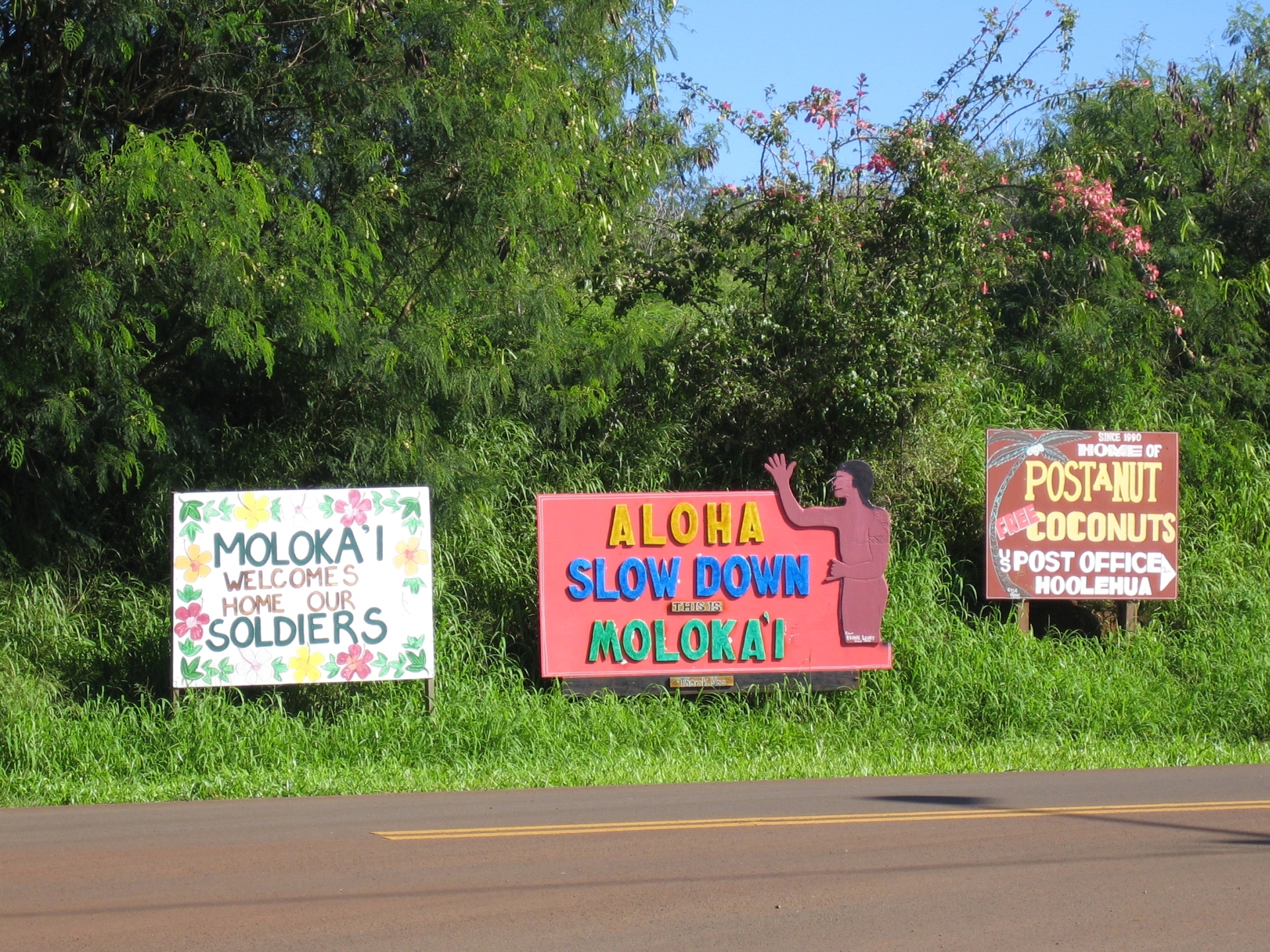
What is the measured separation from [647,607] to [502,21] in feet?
18.4

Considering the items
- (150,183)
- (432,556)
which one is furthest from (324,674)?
(150,183)

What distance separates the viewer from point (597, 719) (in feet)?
37.6

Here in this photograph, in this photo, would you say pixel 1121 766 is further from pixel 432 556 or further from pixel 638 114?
pixel 638 114

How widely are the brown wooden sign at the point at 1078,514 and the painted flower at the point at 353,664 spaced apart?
6.27 meters

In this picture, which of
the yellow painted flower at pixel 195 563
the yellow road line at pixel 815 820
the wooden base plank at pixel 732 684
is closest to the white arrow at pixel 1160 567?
the wooden base plank at pixel 732 684

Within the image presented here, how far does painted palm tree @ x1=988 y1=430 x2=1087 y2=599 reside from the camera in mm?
13219

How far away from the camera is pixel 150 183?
9461 mm

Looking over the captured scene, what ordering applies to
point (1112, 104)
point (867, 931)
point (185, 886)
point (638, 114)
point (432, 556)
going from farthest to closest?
point (1112, 104)
point (638, 114)
point (432, 556)
point (185, 886)
point (867, 931)

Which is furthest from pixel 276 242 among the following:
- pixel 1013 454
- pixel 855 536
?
pixel 1013 454

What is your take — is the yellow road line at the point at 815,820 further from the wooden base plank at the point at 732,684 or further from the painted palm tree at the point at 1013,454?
the painted palm tree at the point at 1013,454

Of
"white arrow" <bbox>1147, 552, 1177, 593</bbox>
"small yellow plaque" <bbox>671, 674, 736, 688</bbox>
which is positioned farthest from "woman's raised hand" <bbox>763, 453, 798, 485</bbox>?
"white arrow" <bbox>1147, 552, 1177, 593</bbox>

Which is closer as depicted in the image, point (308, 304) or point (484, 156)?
point (308, 304)

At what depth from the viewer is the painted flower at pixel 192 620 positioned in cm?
1090

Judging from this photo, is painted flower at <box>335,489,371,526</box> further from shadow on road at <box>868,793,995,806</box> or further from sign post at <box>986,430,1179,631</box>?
sign post at <box>986,430,1179,631</box>
